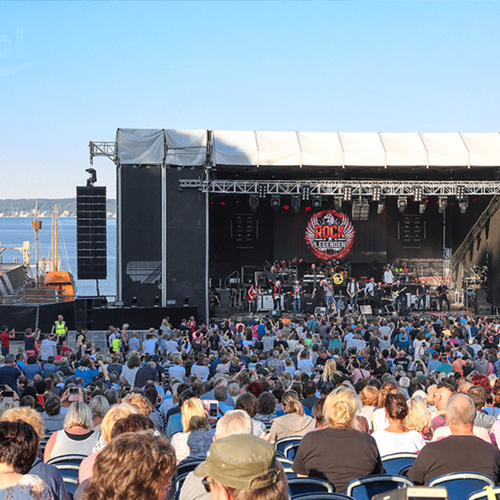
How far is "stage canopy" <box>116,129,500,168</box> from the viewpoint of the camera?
2030 centimetres

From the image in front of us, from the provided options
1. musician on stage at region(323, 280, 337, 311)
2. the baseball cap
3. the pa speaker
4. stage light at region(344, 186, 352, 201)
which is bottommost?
musician on stage at region(323, 280, 337, 311)

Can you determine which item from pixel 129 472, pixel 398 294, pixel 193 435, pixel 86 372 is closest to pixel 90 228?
pixel 398 294

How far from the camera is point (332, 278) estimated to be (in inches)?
941

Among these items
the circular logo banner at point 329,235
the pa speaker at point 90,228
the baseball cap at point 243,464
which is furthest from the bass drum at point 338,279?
the baseball cap at point 243,464

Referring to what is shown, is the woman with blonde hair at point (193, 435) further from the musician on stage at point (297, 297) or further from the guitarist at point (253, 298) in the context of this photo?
the guitarist at point (253, 298)

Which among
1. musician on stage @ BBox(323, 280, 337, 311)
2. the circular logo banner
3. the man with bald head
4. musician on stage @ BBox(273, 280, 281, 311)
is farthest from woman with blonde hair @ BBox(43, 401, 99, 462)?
the circular logo banner

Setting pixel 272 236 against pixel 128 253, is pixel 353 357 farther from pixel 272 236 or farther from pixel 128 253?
pixel 272 236

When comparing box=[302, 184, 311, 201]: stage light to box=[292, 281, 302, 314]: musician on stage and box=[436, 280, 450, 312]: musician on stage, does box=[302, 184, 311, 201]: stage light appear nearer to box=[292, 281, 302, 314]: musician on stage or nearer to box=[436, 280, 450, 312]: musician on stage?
box=[292, 281, 302, 314]: musician on stage

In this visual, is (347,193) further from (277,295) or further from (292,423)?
(292,423)

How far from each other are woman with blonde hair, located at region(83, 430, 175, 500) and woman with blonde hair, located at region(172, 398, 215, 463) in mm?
2617

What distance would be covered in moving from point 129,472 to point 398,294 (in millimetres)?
21681

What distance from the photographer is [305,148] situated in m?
20.9

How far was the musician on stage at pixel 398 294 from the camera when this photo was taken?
22.9 m

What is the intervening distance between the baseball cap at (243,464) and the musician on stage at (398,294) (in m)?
21.4
